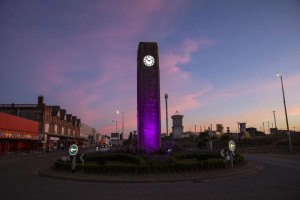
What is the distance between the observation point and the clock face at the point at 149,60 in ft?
123

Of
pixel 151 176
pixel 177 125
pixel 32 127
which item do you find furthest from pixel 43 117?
pixel 151 176

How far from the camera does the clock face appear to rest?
37.5m

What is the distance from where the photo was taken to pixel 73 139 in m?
120

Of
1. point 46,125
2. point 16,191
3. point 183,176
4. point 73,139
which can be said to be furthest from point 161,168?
point 73,139

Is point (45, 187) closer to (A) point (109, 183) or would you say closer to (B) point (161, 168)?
(A) point (109, 183)

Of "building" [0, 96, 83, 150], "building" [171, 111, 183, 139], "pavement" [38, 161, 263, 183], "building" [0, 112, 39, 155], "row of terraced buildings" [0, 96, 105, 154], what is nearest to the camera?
"pavement" [38, 161, 263, 183]

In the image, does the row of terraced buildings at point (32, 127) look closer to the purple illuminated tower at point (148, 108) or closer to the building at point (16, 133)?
the building at point (16, 133)

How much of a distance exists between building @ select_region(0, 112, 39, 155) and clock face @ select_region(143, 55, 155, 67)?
3120 centimetres

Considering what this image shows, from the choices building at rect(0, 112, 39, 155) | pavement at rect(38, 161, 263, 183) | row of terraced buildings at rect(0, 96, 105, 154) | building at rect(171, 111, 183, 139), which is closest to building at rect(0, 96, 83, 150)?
row of terraced buildings at rect(0, 96, 105, 154)

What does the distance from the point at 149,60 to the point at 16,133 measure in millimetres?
37157

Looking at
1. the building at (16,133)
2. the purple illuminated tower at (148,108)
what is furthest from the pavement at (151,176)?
the building at (16,133)

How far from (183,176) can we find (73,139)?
107 m

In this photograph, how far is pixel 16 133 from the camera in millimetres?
59938

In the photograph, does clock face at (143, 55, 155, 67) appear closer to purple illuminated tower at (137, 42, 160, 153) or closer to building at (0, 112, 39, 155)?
purple illuminated tower at (137, 42, 160, 153)
